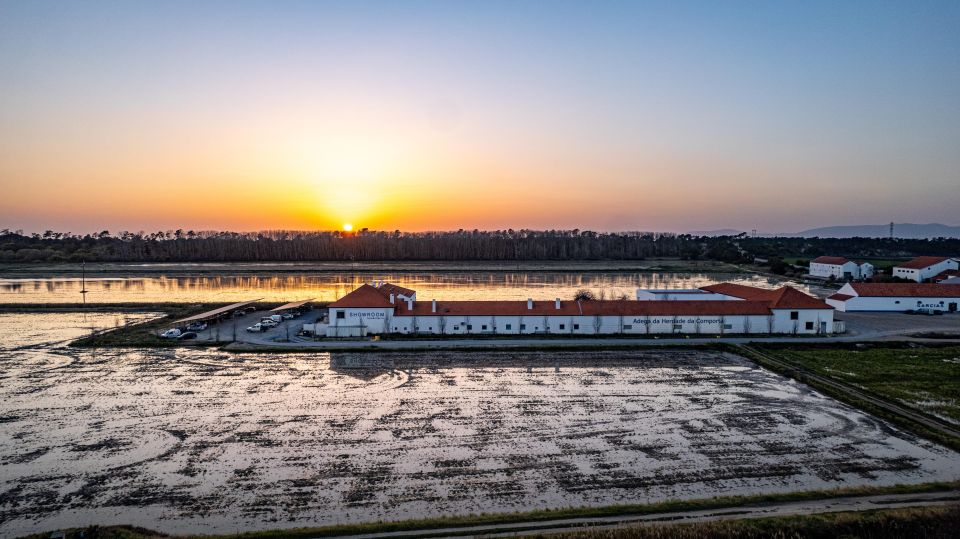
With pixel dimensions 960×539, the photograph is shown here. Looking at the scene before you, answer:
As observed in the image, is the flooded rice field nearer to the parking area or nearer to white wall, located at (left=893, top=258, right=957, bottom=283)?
the parking area

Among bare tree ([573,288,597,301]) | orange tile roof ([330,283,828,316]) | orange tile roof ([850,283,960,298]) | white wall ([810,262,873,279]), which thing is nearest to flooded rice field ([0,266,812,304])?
bare tree ([573,288,597,301])

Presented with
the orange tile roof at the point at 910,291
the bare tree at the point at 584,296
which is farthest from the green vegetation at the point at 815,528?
the orange tile roof at the point at 910,291

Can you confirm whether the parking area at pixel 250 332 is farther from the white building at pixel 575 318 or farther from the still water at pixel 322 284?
the still water at pixel 322 284

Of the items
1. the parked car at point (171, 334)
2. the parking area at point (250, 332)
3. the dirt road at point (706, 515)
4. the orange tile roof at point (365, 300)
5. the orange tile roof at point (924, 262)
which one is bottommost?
the dirt road at point (706, 515)

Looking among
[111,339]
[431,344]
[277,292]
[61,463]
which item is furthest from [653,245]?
[61,463]

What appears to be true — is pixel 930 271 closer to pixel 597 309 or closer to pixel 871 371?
pixel 871 371

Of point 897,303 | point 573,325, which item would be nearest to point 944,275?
point 897,303

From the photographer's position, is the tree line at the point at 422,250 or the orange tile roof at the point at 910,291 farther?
the tree line at the point at 422,250
